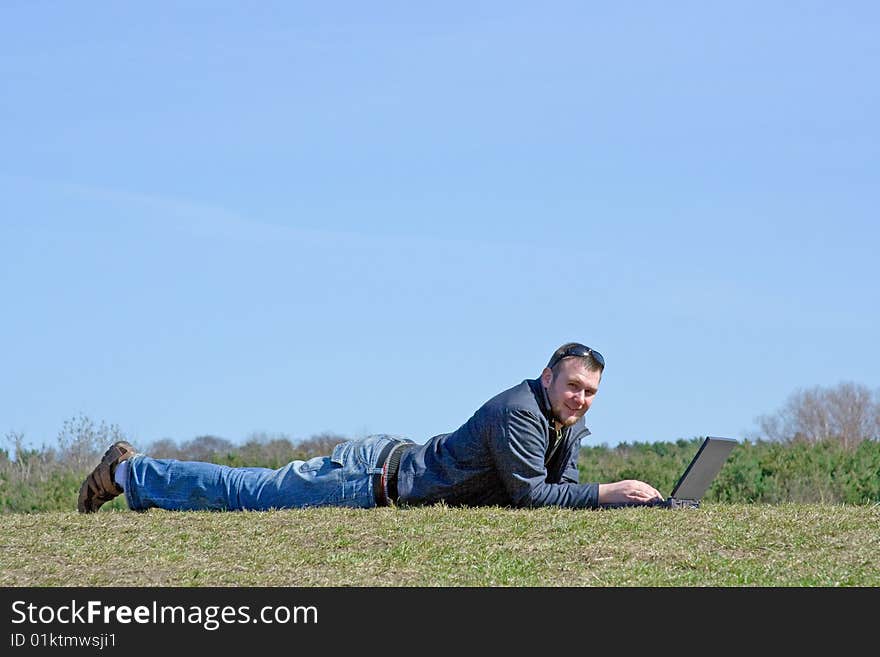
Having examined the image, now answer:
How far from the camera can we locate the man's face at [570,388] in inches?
312

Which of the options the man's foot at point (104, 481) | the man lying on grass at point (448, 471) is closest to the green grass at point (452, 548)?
the man lying on grass at point (448, 471)

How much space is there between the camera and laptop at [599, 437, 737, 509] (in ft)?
26.3

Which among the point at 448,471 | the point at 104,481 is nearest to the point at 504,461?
the point at 448,471

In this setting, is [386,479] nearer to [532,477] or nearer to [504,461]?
[504,461]

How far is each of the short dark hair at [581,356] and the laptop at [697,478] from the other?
91 cm

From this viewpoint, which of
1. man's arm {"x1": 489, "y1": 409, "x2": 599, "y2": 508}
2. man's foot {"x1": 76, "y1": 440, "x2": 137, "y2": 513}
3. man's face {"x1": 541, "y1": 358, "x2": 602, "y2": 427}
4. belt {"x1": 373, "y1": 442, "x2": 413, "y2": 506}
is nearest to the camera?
man's arm {"x1": 489, "y1": 409, "x2": 599, "y2": 508}

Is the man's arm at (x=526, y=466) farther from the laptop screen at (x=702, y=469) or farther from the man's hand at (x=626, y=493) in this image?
the laptop screen at (x=702, y=469)

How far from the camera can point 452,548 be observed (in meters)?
6.82

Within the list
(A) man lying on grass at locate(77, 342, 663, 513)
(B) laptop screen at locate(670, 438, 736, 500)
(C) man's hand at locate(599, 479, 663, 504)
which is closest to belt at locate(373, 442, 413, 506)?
(A) man lying on grass at locate(77, 342, 663, 513)

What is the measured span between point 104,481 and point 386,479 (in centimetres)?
229

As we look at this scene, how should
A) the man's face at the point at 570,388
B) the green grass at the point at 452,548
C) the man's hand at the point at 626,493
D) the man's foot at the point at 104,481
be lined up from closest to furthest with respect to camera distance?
the green grass at the point at 452,548 < the man's face at the point at 570,388 < the man's hand at the point at 626,493 < the man's foot at the point at 104,481

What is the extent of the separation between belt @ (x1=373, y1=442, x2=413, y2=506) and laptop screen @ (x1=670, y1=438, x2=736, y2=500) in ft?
6.48

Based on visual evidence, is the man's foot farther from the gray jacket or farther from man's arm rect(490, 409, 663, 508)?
man's arm rect(490, 409, 663, 508)
